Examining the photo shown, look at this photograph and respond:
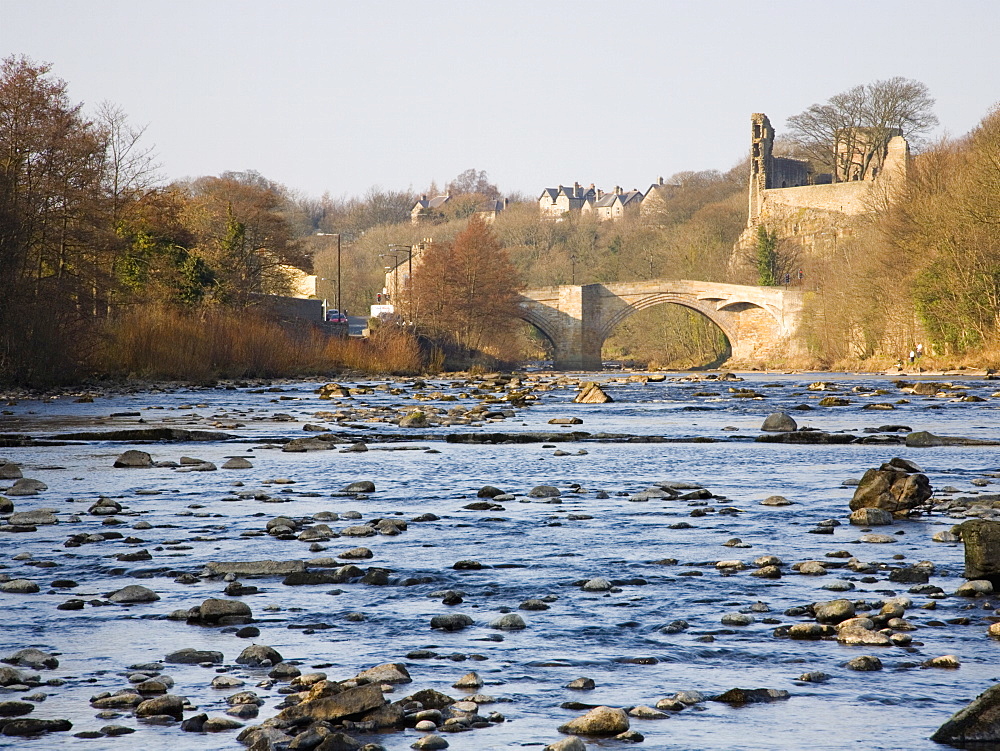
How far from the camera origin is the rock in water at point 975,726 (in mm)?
3447

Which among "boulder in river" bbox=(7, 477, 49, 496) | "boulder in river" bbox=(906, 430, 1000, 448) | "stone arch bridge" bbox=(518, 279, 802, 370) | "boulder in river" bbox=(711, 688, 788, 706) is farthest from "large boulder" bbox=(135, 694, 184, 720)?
"stone arch bridge" bbox=(518, 279, 802, 370)

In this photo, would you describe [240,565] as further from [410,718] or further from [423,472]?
[423,472]

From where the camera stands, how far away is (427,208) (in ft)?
447

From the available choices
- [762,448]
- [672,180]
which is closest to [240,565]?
[762,448]

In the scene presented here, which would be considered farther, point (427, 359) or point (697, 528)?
point (427, 359)

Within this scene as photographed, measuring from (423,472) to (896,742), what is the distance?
26.0 ft

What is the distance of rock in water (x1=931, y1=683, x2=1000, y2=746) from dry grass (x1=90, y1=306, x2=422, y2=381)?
28.3 m

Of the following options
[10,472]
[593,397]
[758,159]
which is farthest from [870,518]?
[758,159]

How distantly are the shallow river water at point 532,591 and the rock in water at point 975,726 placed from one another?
0.27 ft

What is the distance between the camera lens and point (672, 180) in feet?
402

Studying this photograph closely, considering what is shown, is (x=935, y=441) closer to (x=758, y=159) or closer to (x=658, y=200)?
(x=758, y=159)

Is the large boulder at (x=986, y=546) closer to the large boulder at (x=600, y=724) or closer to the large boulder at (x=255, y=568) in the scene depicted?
the large boulder at (x=600, y=724)

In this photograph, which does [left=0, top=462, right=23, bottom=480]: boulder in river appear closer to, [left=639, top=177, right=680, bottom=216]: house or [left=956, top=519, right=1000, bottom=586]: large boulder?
[left=956, top=519, right=1000, bottom=586]: large boulder

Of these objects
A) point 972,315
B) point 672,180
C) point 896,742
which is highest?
point 672,180
